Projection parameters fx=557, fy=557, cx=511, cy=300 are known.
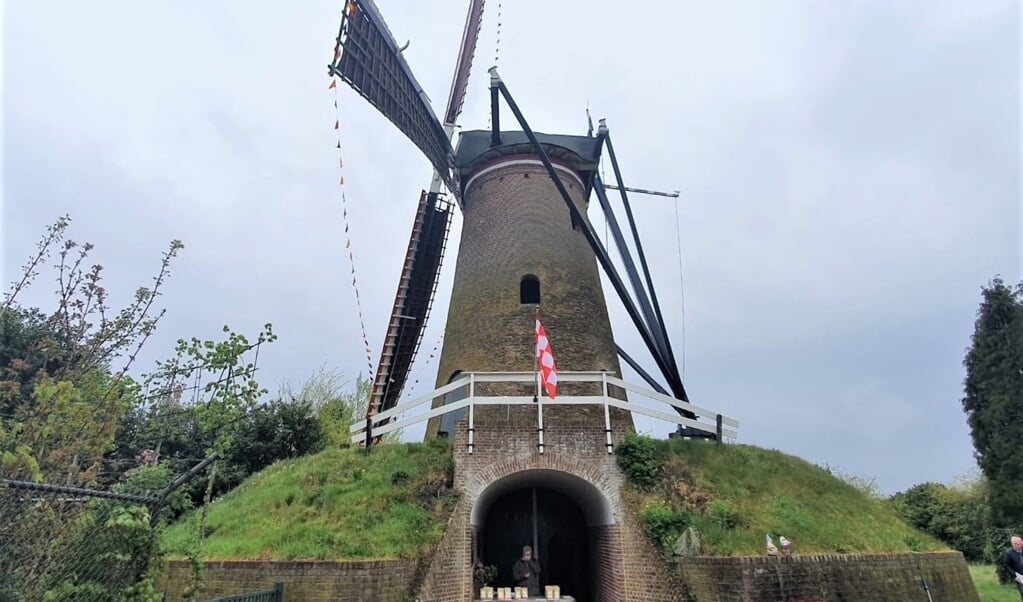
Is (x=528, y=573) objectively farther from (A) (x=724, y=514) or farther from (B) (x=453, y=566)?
(A) (x=724, y=514)

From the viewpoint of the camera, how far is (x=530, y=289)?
48.3 ft

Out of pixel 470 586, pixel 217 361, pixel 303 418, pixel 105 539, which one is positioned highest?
pixel 303 418

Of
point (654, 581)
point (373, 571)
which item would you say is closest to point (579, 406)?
point (654, 581)

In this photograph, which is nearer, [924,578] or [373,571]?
[373,571]

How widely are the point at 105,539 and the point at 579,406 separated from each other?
32.2ft

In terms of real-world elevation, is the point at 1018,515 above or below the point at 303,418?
below

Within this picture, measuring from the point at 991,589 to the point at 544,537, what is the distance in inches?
586

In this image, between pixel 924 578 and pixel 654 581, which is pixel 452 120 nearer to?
pixel 654 581

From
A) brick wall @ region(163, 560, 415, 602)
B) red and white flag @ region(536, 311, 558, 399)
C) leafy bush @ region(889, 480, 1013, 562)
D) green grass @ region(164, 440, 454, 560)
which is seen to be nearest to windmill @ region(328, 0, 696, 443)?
green grass @ region(164, 440, 454, 560)

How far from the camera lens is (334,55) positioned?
1380 centimetres

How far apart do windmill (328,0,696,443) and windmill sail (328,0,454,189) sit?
3 centimetres

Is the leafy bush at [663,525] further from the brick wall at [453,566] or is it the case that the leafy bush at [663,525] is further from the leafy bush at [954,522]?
the leafy bush at [954,522]

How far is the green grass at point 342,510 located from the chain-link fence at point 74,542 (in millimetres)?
4097

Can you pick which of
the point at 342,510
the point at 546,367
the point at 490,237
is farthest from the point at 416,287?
the point at 342,510
